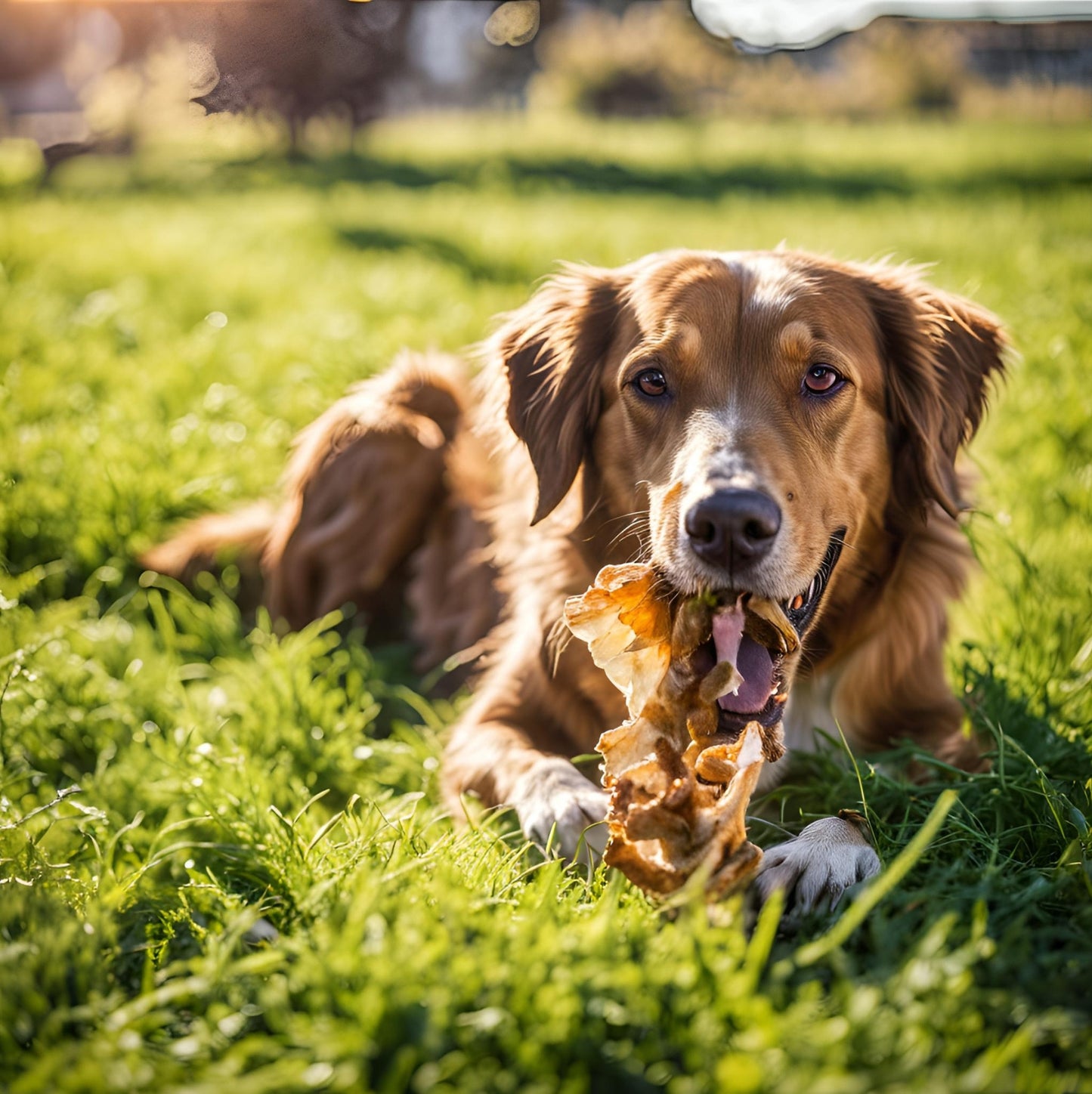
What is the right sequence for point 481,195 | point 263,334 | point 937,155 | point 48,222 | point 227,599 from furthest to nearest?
point 937,155, point 481,195, point 48,222, point 263,334, point 227,599

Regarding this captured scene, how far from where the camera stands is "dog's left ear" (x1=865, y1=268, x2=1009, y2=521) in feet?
9.31

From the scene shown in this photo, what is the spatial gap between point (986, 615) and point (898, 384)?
1.05 m

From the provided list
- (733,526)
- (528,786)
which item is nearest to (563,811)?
(528,786)

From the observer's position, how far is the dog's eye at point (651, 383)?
2730 millimetres

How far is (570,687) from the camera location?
9.78ft

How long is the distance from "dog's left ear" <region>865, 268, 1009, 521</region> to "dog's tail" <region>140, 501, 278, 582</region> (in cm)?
257

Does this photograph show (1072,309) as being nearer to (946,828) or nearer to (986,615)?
(986,615)

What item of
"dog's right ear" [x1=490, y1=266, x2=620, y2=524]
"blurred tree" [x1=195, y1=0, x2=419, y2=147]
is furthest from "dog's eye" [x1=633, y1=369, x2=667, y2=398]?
"blurred tree" [x1=195, y1=0, x2=419, y2=147]

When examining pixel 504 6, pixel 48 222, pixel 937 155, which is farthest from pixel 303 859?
pixel 504 6

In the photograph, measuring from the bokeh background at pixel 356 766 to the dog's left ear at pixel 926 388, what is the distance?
26cm

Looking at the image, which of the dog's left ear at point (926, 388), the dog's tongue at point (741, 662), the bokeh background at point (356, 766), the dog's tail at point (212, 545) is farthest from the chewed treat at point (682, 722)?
the dog's tail at point (212, 545)

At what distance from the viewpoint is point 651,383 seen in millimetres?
2746

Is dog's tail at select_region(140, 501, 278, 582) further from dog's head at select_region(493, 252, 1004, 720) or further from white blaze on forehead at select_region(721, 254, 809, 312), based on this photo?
white blaze on forehead at select_region(721, 254, 809, 312)

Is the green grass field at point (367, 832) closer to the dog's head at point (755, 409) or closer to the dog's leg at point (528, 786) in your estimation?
the dog's leg at point (528, 786)
